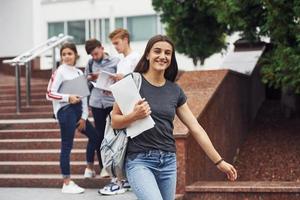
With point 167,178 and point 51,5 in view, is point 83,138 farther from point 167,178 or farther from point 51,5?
point 51,5

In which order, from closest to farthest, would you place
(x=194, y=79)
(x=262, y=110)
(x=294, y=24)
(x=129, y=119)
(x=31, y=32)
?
1. (x=129, y=119)
2. (x=294, y=24)
3. (x=194, y=79)
4. (x=262, y=110)
5. (x=31, y=32)

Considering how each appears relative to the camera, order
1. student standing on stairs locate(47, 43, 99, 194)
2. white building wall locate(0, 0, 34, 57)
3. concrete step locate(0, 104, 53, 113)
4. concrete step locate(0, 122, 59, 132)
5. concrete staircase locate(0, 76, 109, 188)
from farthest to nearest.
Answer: white building wall locate(0, 0, 34, 57) → concrete step locate(0, 104, 53, 113) → concrete step locate(0, 122, 59, 132) → concrete staircase locate(0, 76, 109, 188) → student standing on stairs locate(47, 43, 99, 194)

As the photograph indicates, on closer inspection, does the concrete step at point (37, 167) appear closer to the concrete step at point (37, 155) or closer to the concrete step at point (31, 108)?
the concrete step at point (37, 155)

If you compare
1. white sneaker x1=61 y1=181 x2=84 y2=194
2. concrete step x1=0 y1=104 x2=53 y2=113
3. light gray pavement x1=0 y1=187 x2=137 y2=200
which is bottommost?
light gray pavement x1=0 y1=187 x2=137 y2=200


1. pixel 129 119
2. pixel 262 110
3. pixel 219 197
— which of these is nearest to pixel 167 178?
pixel 129 119

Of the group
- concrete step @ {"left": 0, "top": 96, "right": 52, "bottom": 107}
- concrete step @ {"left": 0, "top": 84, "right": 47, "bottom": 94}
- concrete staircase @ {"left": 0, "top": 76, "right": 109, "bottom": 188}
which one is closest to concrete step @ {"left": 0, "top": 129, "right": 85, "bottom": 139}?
concrete staircase @ {"left": 0, "top": 76, "right": 109, "bottom": 188}

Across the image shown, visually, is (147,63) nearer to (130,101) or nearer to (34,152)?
(130,101)

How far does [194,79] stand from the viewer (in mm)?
8523

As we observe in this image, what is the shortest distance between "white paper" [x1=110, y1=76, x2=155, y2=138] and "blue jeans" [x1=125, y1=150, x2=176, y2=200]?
7.2 inches

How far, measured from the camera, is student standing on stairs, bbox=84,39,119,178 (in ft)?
23.1

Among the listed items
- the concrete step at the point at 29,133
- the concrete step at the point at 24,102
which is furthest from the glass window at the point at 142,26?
the concrete step at the point at 29,133

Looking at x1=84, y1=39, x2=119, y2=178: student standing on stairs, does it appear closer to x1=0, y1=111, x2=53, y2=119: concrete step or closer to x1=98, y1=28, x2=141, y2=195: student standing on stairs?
x1=98, y1=28, x2=141, y2=195: student standing on stairs

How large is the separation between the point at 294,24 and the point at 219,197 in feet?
8.84

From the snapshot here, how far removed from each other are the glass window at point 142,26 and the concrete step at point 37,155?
18.0 meters
